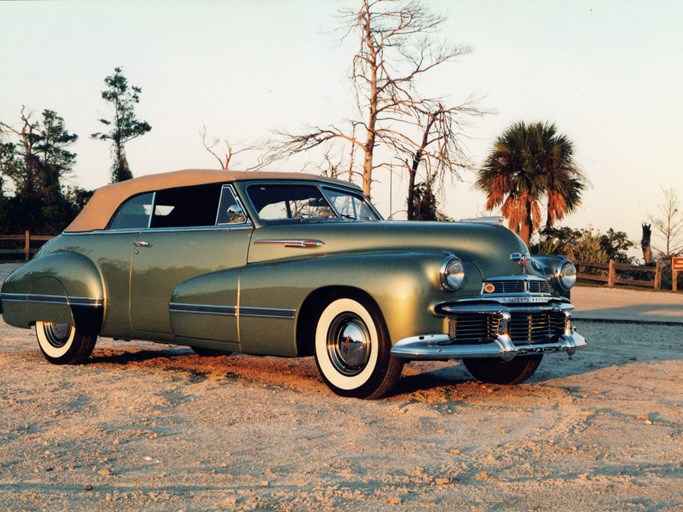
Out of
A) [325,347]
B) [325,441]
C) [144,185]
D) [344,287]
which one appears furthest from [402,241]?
[144,185]

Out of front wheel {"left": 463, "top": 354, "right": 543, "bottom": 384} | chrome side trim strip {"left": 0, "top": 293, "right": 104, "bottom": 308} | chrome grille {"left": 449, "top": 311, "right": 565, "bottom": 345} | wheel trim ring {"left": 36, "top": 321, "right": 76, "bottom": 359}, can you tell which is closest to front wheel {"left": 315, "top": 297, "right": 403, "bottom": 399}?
chrome grille {"left": 449, "top": 311, "right": 565, "bottom": 345}

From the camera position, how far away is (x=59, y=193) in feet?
144

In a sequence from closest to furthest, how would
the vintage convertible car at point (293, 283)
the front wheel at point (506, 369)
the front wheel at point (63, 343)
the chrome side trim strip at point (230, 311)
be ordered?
the vintage convertible car at point (293, 283) → the chrome side trim strip at point (230, 311) → the front wheel at point (506, 369) → the front wheel at point (63, 343)

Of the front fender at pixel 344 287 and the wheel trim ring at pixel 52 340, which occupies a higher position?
the front fender at pixel 344 287

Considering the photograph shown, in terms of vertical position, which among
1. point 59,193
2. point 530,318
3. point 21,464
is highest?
point 59,193

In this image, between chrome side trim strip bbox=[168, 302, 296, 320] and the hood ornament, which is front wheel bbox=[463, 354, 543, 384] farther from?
chrome side trim strip bbox=[168, 302, 296, 320]

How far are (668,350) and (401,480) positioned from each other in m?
7.17

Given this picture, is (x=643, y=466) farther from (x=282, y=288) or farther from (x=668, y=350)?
(x=668, y=350)

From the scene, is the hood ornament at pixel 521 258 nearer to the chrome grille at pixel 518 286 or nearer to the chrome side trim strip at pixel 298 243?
the chrome grille at pixel 518 286

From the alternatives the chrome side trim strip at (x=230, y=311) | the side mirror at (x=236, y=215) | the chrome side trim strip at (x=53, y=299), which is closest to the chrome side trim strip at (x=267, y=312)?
the chrome side trim strip at (x=230, y=311)

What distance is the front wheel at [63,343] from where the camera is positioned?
7852 mm

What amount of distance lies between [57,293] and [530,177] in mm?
27042

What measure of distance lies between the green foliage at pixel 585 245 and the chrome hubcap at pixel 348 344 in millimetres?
27500

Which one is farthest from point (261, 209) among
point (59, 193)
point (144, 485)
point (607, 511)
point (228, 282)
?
point (59, 193)
